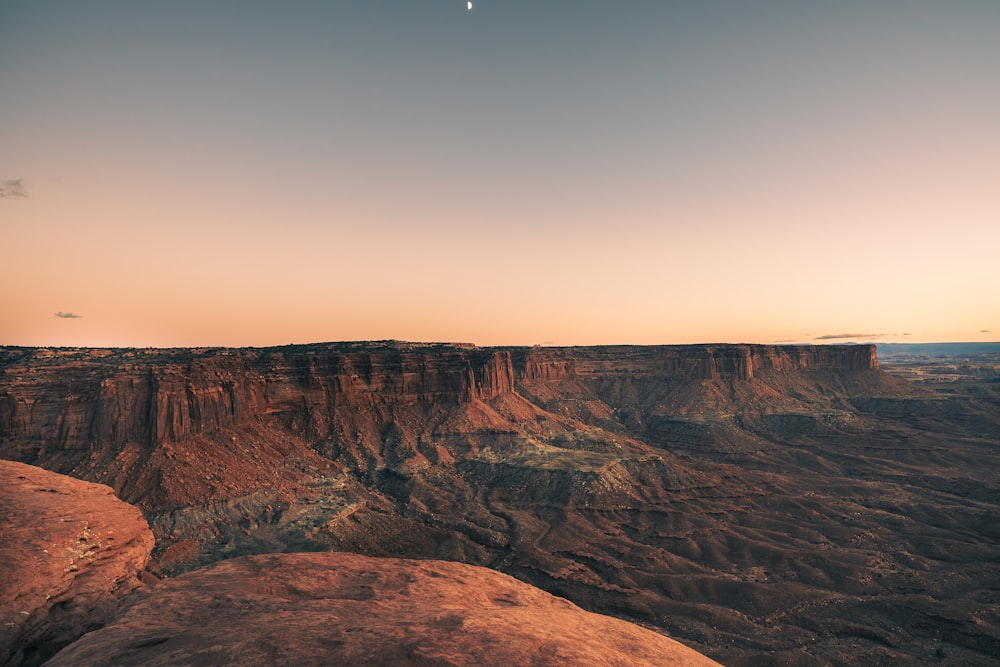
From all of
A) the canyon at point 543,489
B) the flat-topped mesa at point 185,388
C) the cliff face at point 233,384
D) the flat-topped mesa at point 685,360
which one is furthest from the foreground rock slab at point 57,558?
the flat-topped mesa at point 685,360

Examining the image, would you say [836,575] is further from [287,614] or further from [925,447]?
[925,447]

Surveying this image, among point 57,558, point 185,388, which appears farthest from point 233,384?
point 57,558

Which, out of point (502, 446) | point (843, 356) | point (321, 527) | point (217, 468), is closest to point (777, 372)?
point (843, 356)

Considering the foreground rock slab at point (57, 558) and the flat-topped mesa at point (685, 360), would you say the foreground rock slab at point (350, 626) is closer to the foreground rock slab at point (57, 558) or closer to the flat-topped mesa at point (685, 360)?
the foreground rock slab at point (57, 558)

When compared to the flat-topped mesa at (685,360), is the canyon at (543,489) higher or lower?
lower

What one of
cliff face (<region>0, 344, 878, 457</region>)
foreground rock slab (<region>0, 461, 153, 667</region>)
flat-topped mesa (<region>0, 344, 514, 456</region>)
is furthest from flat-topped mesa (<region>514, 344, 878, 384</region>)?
foreground rock slab (<region>0, 461, 153, 667</region>)
